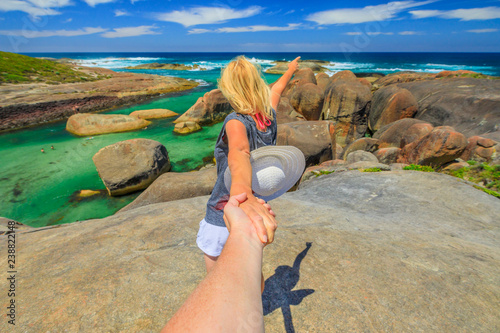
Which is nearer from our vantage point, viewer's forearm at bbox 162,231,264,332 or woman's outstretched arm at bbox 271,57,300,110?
viewer's forearm at bbox 162,231,264,332

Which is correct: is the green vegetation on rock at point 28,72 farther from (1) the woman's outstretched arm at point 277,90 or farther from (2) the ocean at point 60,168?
(1) the woman's outstretched arm at point 277,90


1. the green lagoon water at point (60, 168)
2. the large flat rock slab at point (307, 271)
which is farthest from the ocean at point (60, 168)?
the large flat rock slab at point (307, 271)

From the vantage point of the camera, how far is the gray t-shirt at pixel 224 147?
142 cm

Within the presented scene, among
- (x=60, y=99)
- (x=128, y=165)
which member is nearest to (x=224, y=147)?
(x=128, y=165)

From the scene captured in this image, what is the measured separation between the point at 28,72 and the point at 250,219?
110ft

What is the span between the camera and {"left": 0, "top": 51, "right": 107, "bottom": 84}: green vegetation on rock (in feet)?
68.2

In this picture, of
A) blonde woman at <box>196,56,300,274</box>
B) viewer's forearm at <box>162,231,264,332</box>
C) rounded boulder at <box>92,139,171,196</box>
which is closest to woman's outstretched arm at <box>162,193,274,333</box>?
viewer's forearm at <box>162,231,264,332</box>

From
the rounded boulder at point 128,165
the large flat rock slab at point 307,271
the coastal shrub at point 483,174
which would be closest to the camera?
the large flat rock slab at point 307,271

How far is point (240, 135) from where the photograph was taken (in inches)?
49.4

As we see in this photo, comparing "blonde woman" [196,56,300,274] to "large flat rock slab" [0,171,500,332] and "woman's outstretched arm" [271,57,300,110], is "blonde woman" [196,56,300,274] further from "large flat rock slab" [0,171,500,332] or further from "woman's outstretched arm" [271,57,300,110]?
"large flat rock slab" [0,171,500,332]

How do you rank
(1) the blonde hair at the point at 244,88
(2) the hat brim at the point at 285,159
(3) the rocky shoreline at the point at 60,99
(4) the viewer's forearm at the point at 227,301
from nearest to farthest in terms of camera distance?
(4) the viewer's forearm at the point at 227,301 < (2) the hat brim at the point at 285,159 < (1) the blonde hair at the point at 244,88 < (3) the rocky shoreline at the point at 60,99

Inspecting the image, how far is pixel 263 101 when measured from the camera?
150cm

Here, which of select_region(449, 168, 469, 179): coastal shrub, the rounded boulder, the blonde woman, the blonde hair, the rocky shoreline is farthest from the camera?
the rocky shoreline

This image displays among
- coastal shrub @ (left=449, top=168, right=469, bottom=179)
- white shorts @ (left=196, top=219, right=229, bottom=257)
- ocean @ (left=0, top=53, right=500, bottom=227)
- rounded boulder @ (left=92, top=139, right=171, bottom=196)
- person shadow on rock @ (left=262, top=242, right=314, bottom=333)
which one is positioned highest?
white shorts @ (left=196, top=219, right=229, bottom=257)
